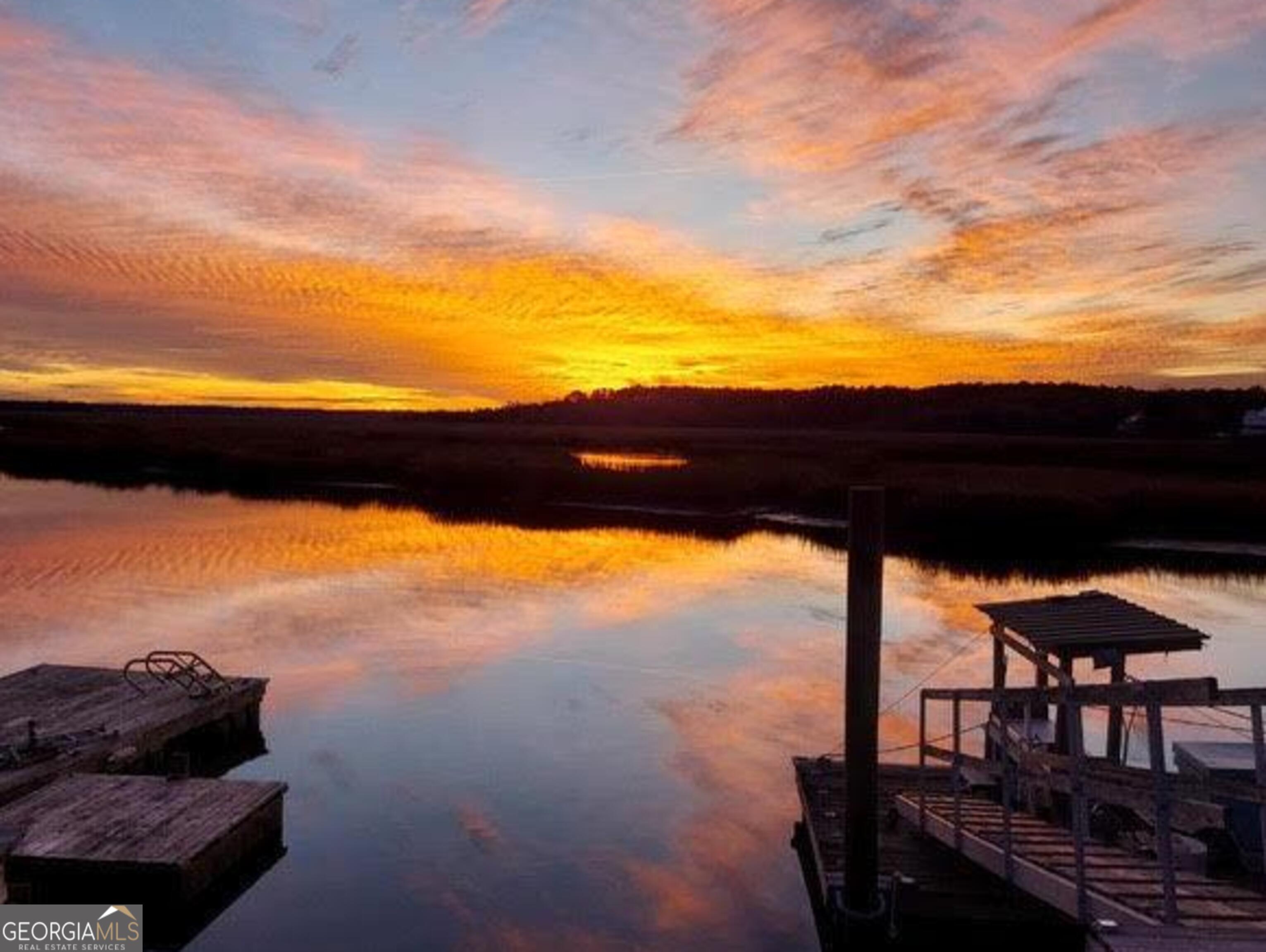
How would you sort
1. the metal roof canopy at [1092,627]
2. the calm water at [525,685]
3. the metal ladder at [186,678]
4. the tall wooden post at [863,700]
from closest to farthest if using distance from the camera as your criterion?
1. the tall wooden post at [863,700]
2. the metal roof canopy at [1092,627]
3. the calm water at [525,685]
4. the metal ladder at [186,678]

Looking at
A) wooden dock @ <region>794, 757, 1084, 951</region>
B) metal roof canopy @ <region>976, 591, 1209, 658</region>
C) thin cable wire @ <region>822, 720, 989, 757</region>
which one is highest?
metal roof canopy @ <region>976, 591, 1209, 658</region>

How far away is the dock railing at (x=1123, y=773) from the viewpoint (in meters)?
8.70

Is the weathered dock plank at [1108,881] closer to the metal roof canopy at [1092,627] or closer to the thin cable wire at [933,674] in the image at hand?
the metal roof canopy at [1092,627]

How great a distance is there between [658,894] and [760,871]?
184 centimetres

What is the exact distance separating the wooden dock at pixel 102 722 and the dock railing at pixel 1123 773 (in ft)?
46.2

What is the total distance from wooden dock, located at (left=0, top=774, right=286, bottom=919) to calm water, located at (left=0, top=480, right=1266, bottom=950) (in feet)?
2.31

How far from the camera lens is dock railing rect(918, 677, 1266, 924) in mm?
8703

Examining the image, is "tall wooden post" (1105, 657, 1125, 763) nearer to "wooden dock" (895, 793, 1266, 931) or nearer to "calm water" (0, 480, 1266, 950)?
"wooden dock" (895, 793, 1266, 931)

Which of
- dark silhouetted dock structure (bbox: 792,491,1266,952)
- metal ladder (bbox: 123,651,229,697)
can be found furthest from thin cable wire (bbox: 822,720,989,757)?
metal ladder (bbox: 123,651,229,697)

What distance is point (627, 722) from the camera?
2241cm

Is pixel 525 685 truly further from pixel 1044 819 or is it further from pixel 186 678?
pixel 1044 819

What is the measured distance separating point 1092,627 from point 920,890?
13.0 ft

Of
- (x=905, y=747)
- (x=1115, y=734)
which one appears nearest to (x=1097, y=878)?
(x=1115, y=734)

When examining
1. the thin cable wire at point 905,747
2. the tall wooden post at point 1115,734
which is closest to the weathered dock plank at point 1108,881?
the tall wooden post at point 1115,734
